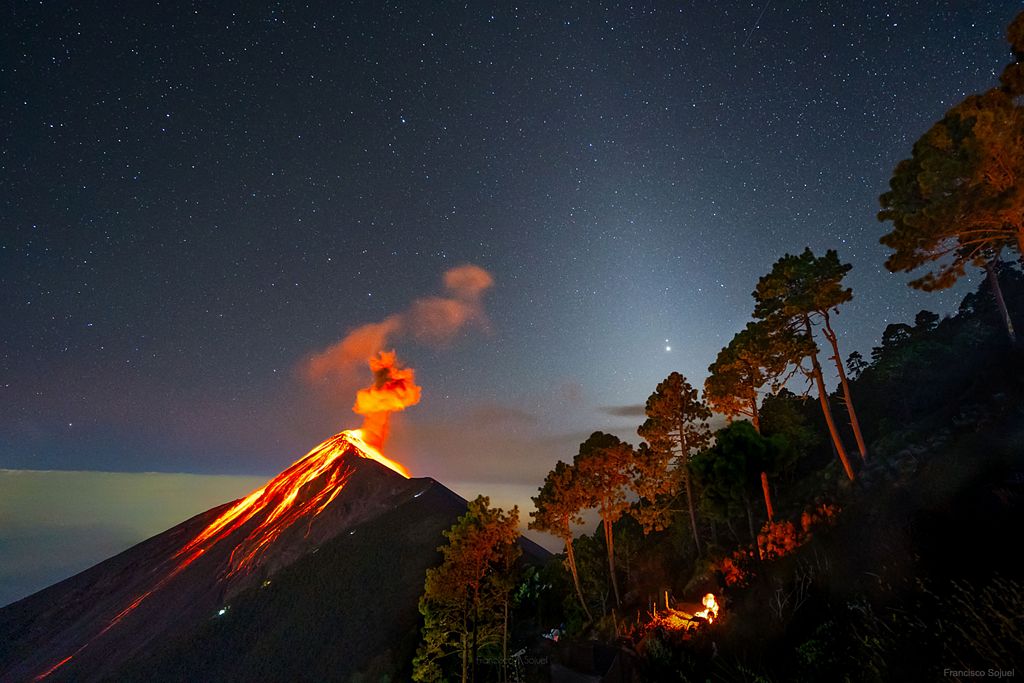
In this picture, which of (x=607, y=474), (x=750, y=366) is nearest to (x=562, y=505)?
(x=607, y=474)

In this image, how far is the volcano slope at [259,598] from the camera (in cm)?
5781

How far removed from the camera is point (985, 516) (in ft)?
30.3

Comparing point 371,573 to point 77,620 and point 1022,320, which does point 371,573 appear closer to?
point 77,620

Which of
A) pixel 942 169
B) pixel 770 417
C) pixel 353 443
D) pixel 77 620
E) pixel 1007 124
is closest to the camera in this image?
pixel 1007 124

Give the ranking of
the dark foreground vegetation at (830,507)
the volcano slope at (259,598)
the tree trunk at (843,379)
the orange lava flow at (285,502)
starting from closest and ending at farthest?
1. the dark foreground vegetation at (830,507)
2. the tree trunk at (843,379)
3. the volcano slope at (259,598)
4. the orange lava flow at (285,502)

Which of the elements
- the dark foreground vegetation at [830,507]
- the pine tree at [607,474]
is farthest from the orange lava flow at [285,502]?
the pine tree at [607,474]

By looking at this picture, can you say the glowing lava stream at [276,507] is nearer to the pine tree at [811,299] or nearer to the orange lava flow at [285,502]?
the orange lava flow at [285,502]

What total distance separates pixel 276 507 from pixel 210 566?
68.7 ft

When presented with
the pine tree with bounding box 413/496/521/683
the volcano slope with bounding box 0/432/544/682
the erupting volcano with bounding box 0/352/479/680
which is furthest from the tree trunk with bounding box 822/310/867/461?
the erupting volcano with bounding box 0/352/479/680

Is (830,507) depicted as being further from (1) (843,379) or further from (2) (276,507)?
(2) (276,507)

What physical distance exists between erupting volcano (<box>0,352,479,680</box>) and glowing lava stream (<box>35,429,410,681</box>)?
323mm

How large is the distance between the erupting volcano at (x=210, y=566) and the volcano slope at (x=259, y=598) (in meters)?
0.26

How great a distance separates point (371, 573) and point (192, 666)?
2410cm

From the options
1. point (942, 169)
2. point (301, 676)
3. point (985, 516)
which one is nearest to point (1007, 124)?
point (942, 169)
